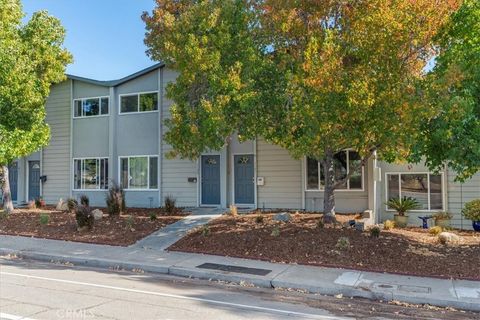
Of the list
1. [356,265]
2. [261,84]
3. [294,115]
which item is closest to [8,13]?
[261,84]

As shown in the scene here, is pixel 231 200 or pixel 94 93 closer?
pixel 231 200

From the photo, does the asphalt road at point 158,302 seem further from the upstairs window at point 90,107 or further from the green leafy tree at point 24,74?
the upstairs window at point 90,107

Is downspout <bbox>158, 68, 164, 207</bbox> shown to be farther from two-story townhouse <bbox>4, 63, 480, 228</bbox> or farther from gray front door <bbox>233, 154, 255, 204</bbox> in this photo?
gray front door <bbox>233, 154, 255, 204</bbox>

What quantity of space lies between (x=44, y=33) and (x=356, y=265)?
1537 centimetres

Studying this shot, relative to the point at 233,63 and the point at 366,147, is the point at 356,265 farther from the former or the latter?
the point at 233,63

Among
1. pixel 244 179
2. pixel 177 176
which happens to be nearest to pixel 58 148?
pixel 177 176

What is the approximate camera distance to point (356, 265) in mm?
10570

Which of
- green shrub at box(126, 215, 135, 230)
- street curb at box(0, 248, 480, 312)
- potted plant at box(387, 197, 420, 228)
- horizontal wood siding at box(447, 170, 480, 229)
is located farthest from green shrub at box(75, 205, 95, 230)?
horizontal wood siding at box(447, 170, 480, 229)

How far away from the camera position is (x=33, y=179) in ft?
78.8

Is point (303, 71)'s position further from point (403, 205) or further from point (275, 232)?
point (403, 205)

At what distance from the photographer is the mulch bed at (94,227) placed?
45.5 ft

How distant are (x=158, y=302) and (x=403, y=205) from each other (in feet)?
41.9

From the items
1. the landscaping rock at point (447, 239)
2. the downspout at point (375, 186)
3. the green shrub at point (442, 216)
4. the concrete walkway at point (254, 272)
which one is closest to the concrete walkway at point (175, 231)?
the concrete walkway at point (254, 272)

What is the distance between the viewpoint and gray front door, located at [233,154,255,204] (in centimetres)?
1907
